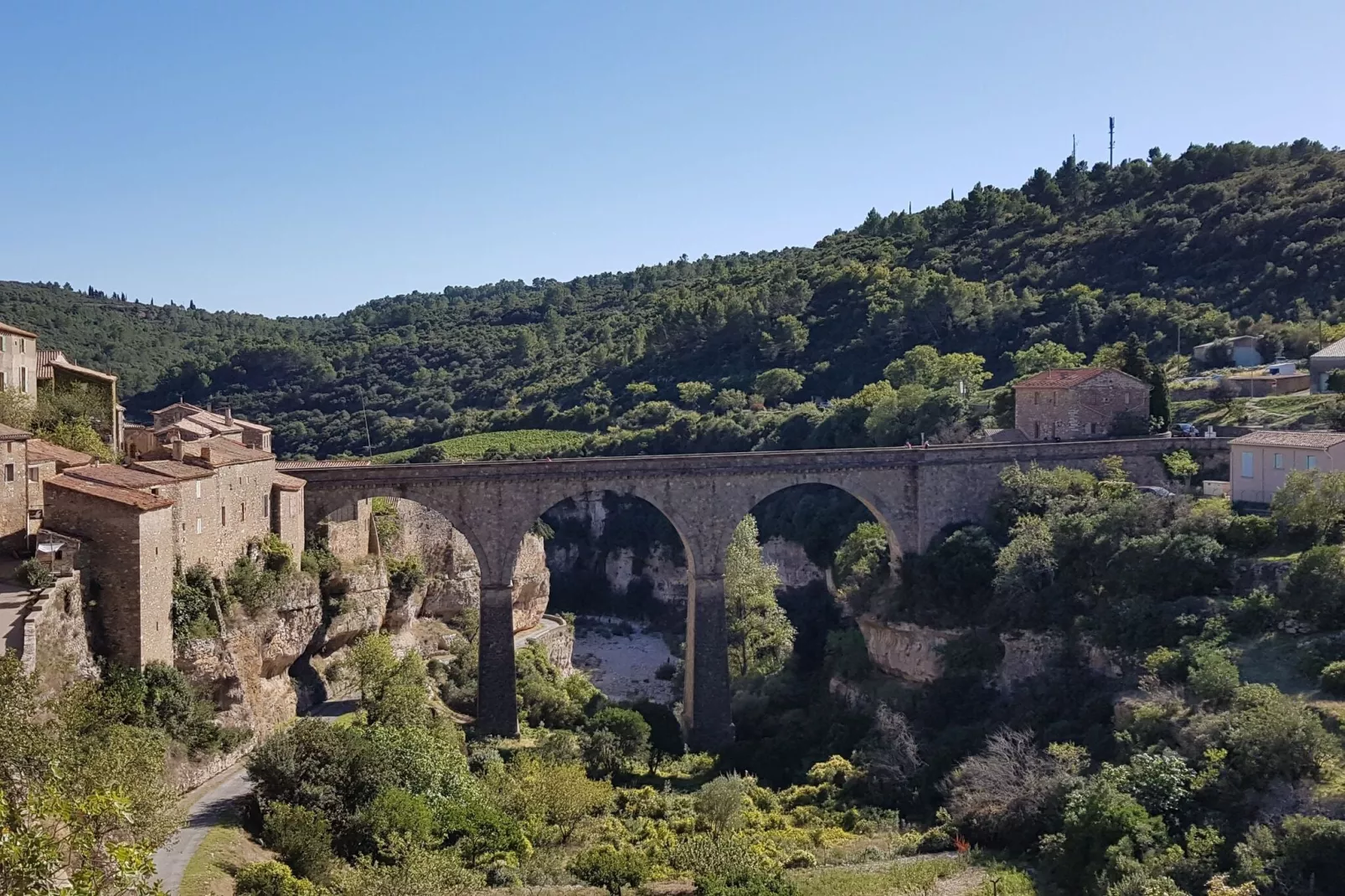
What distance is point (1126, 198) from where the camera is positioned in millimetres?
87938

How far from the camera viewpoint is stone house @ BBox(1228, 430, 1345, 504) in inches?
1467

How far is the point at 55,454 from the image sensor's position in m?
28.7

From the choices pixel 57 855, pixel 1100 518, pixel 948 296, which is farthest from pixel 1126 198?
pixel 57 855

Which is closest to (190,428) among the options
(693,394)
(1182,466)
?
(1182,466)

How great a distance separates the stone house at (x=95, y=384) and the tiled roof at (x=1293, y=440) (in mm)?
34872

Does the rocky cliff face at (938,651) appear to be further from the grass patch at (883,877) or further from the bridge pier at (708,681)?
the grass patch at (883,877)

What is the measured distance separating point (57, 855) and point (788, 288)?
7736 cm

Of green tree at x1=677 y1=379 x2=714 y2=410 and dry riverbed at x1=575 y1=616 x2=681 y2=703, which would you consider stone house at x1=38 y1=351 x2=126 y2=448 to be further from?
green tree at x1=677 y1=379 x2=714 y2=410

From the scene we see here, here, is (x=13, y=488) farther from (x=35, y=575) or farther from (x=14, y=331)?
(x=14, y=331)

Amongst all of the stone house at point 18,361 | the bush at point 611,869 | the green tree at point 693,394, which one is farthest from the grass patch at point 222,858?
the green tree at point 693,394

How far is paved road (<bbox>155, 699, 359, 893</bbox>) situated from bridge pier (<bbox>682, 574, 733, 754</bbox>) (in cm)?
1529

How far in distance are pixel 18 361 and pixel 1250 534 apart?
34.7 m

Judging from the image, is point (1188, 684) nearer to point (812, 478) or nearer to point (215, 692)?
point (812, 478)

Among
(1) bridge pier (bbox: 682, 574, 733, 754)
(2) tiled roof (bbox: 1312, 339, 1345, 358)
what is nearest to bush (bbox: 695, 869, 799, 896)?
(1) bridge pier (bbox: 682, 574, 733, 754)
